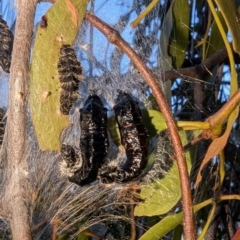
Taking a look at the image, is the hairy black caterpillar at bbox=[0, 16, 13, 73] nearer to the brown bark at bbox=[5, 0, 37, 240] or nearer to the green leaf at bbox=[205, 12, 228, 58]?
the brown bark at bbox=[5, 0, 37, 240]

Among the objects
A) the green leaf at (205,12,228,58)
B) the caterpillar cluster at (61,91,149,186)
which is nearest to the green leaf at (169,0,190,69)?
the green leaf at (205,12,228,58)

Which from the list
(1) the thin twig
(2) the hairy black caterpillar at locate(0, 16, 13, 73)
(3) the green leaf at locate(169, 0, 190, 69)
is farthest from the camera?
(3) the green leaf at locate(169, 0, 190, 69)

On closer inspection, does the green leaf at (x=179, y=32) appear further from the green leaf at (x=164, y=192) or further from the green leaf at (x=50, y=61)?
the green leaf at (x=50, y=61)

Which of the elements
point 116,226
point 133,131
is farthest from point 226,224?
point 133,131

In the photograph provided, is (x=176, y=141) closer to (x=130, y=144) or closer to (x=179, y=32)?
(x=130, y=144)

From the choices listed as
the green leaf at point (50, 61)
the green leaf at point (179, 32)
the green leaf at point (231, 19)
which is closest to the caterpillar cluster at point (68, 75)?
the green leaf at point (50, 61)

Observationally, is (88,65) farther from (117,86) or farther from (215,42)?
(215,42)
